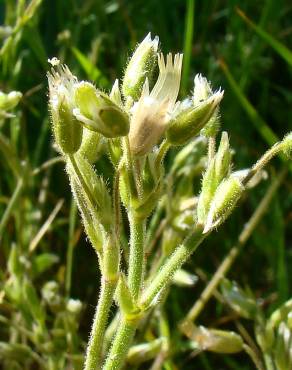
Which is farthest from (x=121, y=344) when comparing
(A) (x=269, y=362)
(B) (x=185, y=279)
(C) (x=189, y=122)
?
(B) (x=185, y=279)

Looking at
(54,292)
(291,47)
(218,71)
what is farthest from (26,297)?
(291,47)

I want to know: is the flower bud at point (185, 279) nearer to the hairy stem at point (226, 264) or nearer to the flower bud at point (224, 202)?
the hairy stem at point (226, 264)

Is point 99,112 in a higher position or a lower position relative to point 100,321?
higher

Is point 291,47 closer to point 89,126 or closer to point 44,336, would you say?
point 44,336

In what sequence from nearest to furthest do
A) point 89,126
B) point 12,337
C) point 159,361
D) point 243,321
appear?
point 89,126, point 159,361, point 12,337, point 243,321

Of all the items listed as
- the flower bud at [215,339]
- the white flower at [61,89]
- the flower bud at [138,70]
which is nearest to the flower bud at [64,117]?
the white flower at [61,89]

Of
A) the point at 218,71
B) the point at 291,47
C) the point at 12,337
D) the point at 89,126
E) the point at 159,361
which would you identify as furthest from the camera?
the point at 291,47

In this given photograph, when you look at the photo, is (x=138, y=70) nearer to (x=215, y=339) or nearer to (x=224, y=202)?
(x=224, y=202)

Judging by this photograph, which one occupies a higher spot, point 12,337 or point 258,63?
point 258,63
